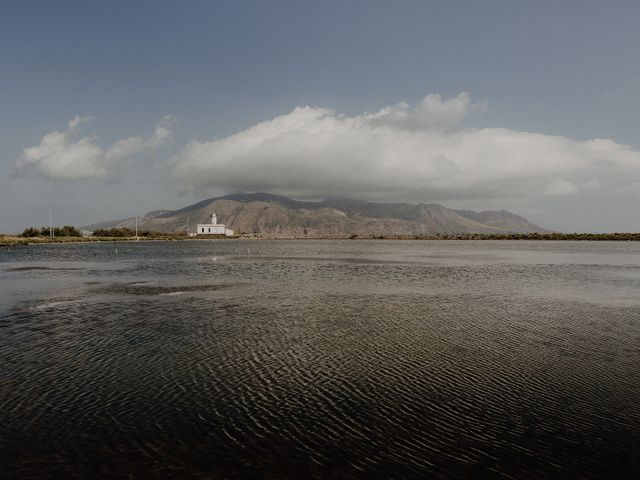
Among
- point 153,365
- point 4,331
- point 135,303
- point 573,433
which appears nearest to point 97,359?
point 153,365

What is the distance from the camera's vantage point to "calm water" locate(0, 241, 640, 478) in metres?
11.0

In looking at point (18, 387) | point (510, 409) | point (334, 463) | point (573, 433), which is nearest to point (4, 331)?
point (18, 387)

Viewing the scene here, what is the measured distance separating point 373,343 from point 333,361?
12.7ft

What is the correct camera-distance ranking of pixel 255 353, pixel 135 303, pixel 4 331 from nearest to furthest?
1. pixel 255 353
2. pixel 4 331
3. pixel 135 303

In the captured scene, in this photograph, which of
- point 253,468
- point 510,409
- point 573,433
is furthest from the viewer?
point 510,409

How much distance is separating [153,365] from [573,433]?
15787 mm

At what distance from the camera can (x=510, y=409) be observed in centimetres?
1416

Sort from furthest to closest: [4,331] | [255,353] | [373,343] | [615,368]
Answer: [4,331], [373,343], [255,353], [615,368]

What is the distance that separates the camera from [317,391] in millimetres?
15602

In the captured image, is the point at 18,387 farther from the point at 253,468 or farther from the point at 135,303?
the point at 135,303

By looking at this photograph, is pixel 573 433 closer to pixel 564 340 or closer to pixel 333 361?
pixel 333 361

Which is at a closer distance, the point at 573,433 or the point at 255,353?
the point at 573,433

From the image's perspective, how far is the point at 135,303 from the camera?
113 ft

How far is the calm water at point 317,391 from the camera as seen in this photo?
11.0 m
